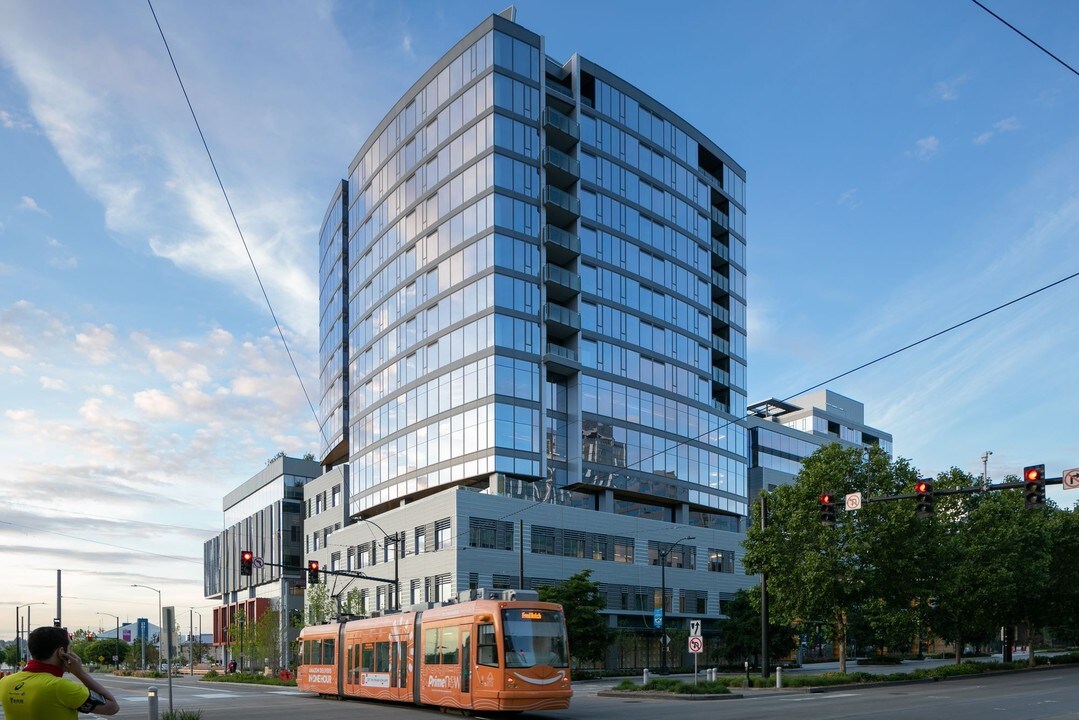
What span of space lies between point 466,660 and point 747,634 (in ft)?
162

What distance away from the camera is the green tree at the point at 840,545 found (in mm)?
43250

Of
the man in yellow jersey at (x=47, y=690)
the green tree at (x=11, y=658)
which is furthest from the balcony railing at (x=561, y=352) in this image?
the man in yellow jersey at (x=47, y=690)

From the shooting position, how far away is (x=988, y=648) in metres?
109

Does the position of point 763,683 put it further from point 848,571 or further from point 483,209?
point 483,209

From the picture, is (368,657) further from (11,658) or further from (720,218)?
(11,658)

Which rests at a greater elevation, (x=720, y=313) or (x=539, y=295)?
(x=720, y=313)

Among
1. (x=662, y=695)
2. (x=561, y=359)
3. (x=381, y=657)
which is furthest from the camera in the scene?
(x=561, y=359)

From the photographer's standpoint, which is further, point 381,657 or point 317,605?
point 317,605

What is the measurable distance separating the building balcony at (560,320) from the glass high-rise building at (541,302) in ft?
0.53

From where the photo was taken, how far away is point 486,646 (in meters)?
25.3

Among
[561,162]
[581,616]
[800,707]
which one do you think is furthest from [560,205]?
[800,707]

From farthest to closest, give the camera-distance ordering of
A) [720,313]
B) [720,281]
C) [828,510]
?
1. [720,313]
2. [720,281]
3. [828,510]

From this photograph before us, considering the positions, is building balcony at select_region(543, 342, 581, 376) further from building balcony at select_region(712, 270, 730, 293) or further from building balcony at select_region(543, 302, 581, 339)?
building balcony at select_region(712, 270, 730, 293)

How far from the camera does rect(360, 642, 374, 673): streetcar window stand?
34.4m
